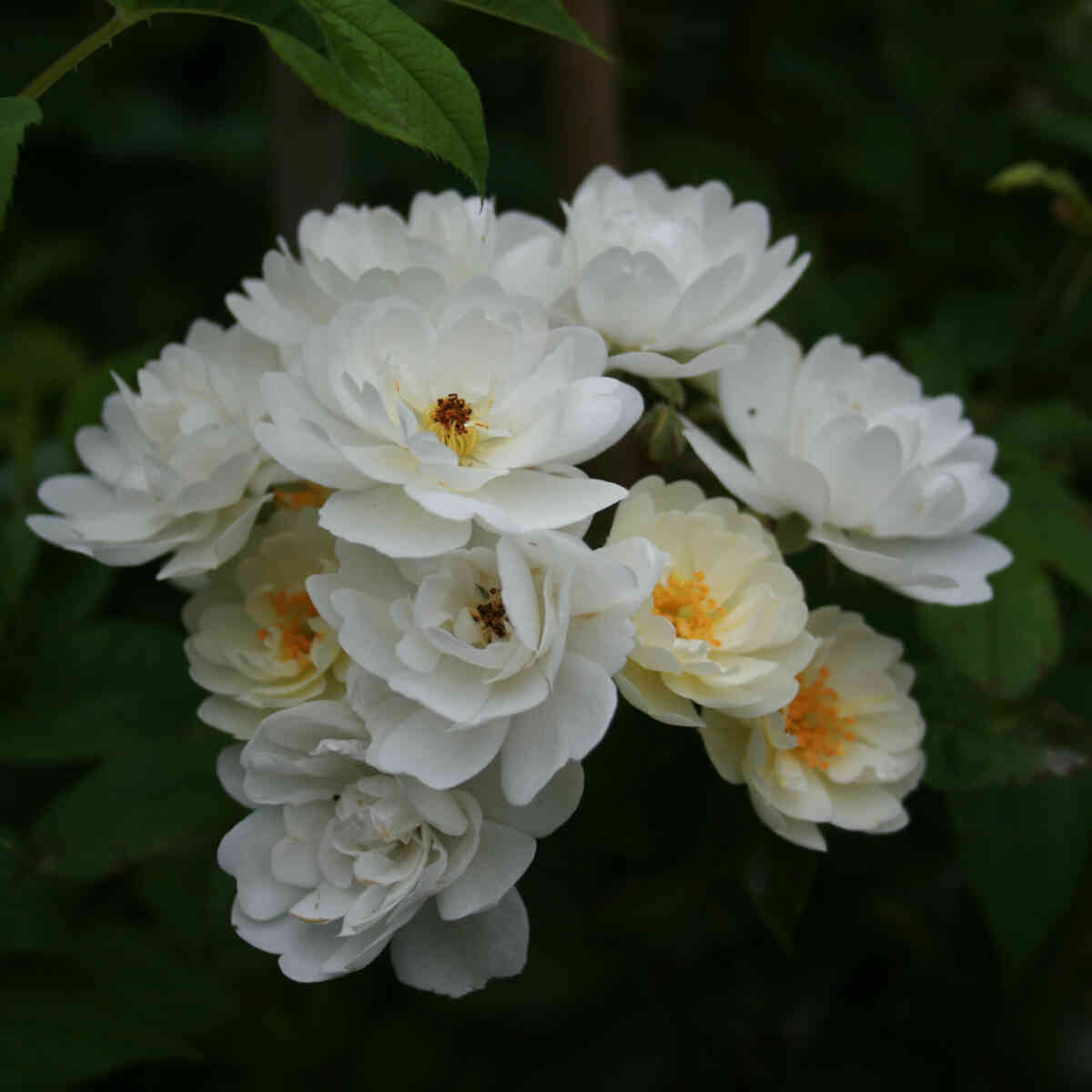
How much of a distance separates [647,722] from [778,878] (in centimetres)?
17

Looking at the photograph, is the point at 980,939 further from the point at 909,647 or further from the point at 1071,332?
the point at 1071,332

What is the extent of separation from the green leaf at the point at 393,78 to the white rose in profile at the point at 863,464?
0.30 meters

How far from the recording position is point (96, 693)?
1241 millimetres

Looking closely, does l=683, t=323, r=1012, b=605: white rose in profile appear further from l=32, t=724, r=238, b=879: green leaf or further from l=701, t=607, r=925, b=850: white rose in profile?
l=32, t=724, r=238, b=879: green leaf

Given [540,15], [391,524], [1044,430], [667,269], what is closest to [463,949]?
[391,524]

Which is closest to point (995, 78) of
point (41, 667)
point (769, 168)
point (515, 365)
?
point (769, 168)

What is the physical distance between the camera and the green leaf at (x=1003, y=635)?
1.14m

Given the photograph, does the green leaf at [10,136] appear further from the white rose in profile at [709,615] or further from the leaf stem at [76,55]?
the white rose in profile at [709,615]

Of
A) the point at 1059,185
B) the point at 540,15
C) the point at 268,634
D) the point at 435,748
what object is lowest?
the point at 268,634

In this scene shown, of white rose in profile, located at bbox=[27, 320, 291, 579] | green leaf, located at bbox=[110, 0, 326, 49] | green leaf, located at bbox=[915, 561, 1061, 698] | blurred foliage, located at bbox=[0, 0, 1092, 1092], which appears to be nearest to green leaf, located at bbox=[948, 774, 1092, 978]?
blurred foliage, located at bbox=[0, 0, 1092, 1092]

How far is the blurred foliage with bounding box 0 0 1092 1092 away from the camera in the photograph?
112 cm

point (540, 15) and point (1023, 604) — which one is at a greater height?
point (540, 15)

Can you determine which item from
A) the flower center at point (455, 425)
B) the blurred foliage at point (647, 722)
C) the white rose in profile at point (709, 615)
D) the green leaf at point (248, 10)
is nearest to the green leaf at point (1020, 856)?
the blurred foliage at point (647, 722)

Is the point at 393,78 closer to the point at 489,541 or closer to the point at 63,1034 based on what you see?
the point at 489,541
